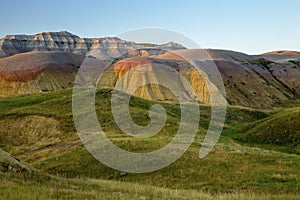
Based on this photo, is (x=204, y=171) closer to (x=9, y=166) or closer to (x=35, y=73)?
(x=9, y=166)

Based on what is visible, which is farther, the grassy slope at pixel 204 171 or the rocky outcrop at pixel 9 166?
the grassy slope at pixel 204 171

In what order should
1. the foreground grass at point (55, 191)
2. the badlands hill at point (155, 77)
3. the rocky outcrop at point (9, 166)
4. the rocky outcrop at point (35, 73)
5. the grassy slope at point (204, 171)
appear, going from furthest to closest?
the rocky outcrop at point (35, 73) < the badlands hill at point (155, 77) < the grassy slope at point (204, 171) < the rocky outcrop at point (9, 166) < the foreground grass at point (55, 191)

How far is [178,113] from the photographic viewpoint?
6375 cm

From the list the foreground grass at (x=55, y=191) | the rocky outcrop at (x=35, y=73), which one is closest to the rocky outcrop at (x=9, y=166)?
the foreground grass at (x=55, y=191)

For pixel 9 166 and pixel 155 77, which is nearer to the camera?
pixel 9 166

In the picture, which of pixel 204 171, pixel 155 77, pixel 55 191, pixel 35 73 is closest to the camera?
pixel 55 191

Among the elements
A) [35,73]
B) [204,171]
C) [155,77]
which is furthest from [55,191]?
[35,73]

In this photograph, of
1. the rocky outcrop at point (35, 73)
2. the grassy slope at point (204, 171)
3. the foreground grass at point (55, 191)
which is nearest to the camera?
the foreground grass at point (55, 191)

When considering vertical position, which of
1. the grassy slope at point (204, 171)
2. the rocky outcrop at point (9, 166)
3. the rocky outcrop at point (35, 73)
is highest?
the rocky outcrop at point (9, 166)

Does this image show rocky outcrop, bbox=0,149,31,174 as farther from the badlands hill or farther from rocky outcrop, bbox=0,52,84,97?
rocky outcrop, bbox=0,52,84,97

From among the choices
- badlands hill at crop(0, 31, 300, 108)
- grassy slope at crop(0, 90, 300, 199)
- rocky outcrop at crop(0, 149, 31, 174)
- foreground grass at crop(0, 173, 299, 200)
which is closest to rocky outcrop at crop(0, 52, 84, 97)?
badlands hill at crop(0, 31, 300, 108)

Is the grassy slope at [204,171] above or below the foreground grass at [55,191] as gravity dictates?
below

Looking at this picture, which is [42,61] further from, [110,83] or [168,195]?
[168,195]

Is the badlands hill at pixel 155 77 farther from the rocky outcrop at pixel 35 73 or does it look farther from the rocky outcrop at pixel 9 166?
the rocky outcrop at pixel 9 166
